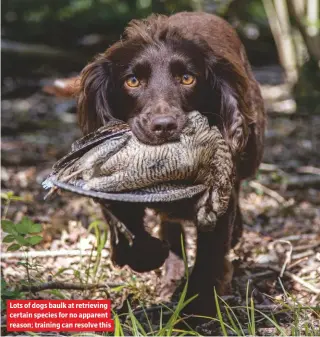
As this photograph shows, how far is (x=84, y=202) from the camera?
5172 millimetres

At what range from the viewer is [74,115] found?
27.2 ft

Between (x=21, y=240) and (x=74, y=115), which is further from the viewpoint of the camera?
(x=74, y=115)

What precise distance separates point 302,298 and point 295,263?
1.33 feet

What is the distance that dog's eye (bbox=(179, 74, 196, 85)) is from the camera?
328 cm

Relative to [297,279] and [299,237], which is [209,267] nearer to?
[297,279]

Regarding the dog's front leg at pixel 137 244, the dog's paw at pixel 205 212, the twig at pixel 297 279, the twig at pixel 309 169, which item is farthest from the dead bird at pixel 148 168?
the twig at pixel 309 169

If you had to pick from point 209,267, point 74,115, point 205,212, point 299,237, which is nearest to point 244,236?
point 299,237

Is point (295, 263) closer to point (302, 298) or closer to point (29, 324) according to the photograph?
point (302, 298)

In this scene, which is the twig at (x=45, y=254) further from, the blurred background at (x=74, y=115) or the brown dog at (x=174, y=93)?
the brown dog at (x=174, y=93)

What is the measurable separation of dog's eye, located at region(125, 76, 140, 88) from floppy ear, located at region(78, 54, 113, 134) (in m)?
0.19
